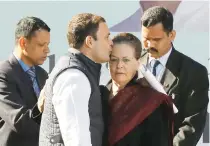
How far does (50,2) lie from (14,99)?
1.47m

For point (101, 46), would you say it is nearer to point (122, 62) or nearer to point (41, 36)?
point (122, 62)

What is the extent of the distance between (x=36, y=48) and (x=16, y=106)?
1.26 ft

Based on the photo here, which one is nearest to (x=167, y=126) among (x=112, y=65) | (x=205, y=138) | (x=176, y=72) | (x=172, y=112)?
(x=172, y=112)

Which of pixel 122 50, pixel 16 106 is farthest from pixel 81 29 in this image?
pixel 16 106

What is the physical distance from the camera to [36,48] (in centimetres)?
333

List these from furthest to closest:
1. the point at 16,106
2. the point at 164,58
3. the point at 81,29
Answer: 1. the point at 164,58
2. the point at 16,106
3. the point at 81,29

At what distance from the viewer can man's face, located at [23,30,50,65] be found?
3.31 metres

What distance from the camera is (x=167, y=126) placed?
2.68 m

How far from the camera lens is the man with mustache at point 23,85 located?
3051 mm

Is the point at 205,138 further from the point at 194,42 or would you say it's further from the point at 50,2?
the point at 50,2

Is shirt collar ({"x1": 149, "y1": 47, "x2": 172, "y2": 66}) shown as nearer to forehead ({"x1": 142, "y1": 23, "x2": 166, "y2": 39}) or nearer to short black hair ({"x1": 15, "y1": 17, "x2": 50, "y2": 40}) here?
forehead ({"x1": 142, "y1": 23, "x2": 166, "y2": 39})

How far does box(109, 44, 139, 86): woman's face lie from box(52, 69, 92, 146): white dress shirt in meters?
0.30

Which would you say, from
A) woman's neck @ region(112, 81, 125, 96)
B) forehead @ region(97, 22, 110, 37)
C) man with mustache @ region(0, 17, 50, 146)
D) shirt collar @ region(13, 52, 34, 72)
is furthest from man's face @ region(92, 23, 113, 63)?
shirt collar @ region(13, 52, 34, 72)

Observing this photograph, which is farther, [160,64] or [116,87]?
[160,64]
